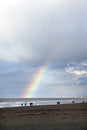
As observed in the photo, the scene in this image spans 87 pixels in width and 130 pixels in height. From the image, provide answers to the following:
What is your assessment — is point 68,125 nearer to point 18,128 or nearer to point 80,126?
point 80,126

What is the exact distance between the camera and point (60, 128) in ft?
75.2

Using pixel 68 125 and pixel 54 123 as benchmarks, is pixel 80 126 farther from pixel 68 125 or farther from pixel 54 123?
pixel 54 123

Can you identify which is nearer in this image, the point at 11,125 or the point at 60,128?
the point at 60,128

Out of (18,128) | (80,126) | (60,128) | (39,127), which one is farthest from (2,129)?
(80,126)

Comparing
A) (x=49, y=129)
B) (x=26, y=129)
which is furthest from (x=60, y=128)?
(x=26, y=129)

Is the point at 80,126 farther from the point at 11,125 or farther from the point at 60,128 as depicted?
the point at 11,125

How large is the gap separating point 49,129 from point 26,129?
5.98 ft

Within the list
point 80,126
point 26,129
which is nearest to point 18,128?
point 26,129

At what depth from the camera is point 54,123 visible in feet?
83.8

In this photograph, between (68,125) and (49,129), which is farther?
(68,125)

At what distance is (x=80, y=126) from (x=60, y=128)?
1.80 meters

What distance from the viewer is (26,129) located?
22.9m

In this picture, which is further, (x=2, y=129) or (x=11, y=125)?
(x=11, y=125)

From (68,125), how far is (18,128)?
4.10 meters
